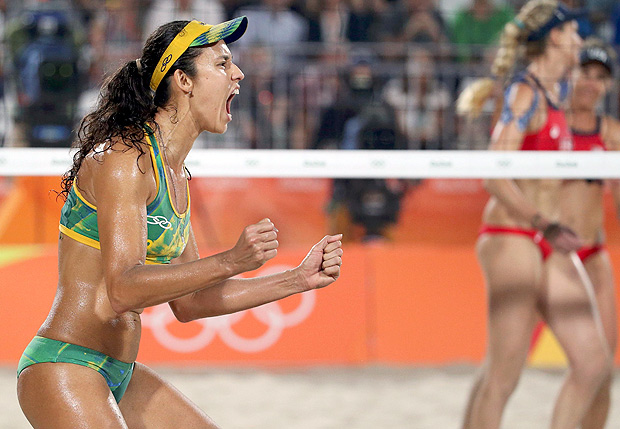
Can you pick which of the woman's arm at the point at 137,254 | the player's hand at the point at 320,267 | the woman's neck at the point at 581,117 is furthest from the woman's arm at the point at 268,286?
the woman's neck at the point at 581,117

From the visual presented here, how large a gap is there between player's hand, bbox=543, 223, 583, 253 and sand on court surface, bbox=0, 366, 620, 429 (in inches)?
74.1

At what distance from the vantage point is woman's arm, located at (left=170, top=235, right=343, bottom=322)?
2326 mm

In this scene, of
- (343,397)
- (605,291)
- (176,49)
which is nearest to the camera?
(176,49)

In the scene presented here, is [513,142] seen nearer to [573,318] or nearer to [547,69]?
[547,69]

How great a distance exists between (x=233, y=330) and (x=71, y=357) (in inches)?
164

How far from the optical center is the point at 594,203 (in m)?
4.06

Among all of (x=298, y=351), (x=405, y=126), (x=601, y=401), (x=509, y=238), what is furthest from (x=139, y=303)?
(x=405, y=126)

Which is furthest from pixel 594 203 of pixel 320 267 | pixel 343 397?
pixel 343 397

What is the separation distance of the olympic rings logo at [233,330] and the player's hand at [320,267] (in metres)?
4.04

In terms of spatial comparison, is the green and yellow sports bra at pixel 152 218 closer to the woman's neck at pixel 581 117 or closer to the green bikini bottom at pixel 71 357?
the green bikini bottom at pixel 71 357

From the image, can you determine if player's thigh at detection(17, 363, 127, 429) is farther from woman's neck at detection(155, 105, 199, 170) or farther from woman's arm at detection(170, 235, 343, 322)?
woman's neck at detection(155, 105, 199, 170)

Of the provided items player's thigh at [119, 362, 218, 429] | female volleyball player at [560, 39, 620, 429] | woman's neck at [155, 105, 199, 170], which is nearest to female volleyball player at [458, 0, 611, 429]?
female volleyball player at [560, 39, 620, 429]

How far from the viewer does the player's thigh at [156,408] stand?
8.18 feet

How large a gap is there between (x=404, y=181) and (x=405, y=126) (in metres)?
0.56
